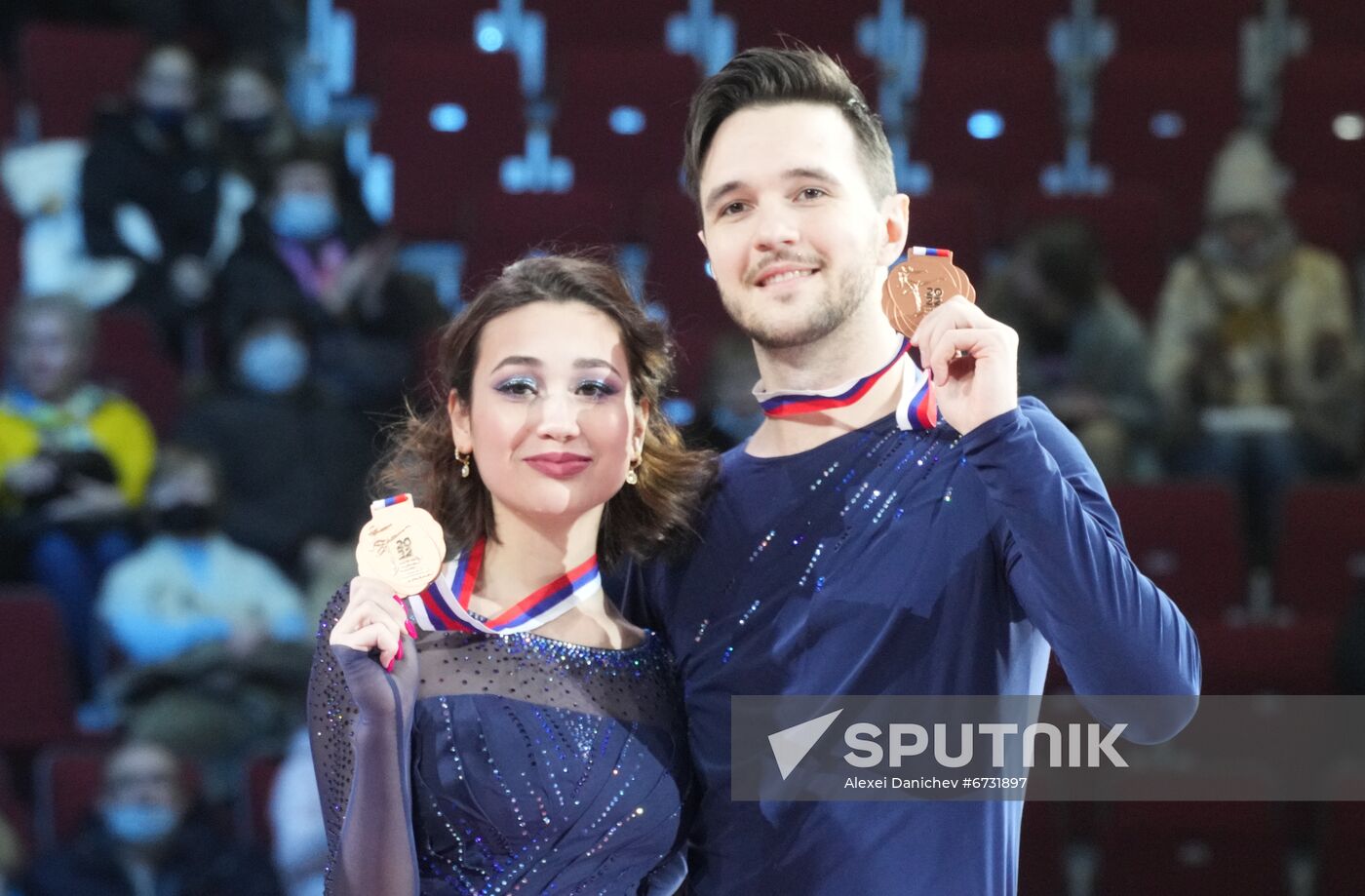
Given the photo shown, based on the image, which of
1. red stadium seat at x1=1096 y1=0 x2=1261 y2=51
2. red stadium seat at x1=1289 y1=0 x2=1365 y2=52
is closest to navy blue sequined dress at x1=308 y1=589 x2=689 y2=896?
red stadium seat at x1=1096 y1=0 x2=1261 y2=51

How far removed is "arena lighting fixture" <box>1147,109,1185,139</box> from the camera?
687 cm

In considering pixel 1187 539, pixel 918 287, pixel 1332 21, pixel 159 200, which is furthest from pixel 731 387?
pixel 1332 21

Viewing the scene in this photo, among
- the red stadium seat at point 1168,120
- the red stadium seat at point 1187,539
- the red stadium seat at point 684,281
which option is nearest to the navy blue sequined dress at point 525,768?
the red stadium seat at point 1187,539

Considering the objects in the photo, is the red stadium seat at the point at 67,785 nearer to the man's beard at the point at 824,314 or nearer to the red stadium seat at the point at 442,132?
the red stadium seat at the point at 442,132

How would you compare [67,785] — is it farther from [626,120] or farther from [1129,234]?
[1129,234]

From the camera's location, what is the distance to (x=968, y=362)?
2250 mm

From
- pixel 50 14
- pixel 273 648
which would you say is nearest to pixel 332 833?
pixel 273 648

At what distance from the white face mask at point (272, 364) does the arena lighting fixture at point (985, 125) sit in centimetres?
257

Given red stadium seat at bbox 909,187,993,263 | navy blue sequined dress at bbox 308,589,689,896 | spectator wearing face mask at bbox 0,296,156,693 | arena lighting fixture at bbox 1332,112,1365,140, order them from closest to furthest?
navy blue sequined dress at bbox 308,589,689,896 < spectator wearing face mask at bbox 0,296,156,693 < red stadium seat at bbox 909,187,993,263 < arena lighting fixture at bbox 1332,112,1365,140

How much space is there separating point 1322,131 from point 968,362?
5068mm

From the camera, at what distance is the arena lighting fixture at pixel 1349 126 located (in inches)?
266

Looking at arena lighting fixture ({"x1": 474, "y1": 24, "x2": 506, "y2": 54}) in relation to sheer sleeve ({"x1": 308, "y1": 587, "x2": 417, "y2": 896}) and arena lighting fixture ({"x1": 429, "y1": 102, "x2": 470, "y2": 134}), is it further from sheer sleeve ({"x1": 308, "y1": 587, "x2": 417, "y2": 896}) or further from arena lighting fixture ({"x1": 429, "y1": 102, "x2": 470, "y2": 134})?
sheer sleeve ({"x1": 308, "y1": 587, "x2": 417, "y2": 896})

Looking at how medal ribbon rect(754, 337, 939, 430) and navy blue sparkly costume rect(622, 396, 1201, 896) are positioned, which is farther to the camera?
medal ribbon rect(754, 337, 939, 430)

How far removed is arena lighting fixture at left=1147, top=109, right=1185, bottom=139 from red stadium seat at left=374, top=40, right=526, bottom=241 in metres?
2.30
